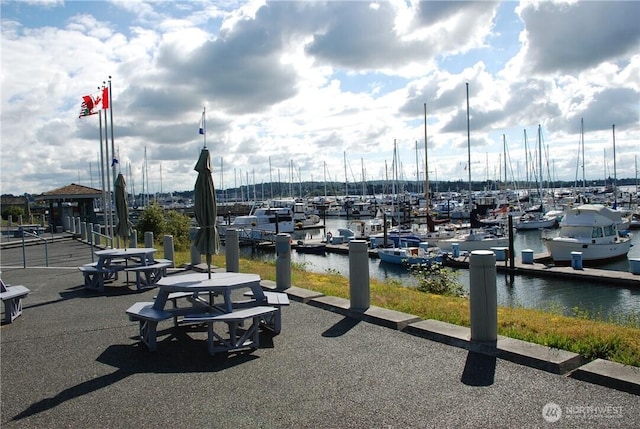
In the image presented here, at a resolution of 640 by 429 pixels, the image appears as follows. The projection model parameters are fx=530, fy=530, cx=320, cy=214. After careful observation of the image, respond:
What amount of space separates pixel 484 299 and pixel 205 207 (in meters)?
4.16

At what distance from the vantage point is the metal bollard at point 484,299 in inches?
262

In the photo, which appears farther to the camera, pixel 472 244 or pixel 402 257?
pixel 472 244

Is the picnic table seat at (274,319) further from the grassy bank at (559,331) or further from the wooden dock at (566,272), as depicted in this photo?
the wooden dock at (566,272)

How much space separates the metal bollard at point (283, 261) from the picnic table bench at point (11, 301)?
465 cm

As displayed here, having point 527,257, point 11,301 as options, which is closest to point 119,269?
point 11,301

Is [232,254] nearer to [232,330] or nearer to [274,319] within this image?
[274,319]

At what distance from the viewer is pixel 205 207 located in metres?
7.94

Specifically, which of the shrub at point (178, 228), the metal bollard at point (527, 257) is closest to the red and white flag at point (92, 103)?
the shrub at point (178, 228)

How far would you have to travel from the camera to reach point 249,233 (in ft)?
A: 172

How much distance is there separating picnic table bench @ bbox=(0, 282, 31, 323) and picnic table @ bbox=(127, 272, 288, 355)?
268 cm

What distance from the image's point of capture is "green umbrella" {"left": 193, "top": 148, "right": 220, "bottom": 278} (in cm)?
795

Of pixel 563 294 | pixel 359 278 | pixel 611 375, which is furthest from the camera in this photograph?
pixel 563 294

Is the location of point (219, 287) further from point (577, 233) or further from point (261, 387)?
point (577, 233)

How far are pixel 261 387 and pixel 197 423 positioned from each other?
975 mm
